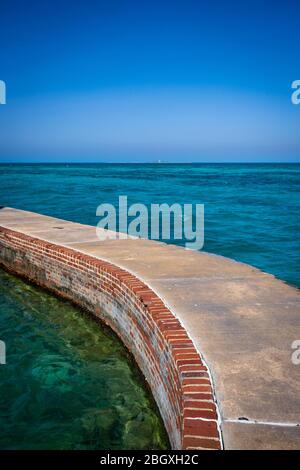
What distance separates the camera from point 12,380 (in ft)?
12.8

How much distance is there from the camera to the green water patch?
10.2 feet

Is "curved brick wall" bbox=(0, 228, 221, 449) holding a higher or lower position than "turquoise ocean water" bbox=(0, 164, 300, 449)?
higher

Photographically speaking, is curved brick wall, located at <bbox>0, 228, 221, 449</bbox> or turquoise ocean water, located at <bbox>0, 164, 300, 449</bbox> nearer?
curved brick wall, located at <bbox>0, 228, 221, 449</bbox>

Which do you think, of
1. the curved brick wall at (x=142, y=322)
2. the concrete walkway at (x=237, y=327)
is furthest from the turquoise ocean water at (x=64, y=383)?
the concrete walkway at (x=237, y=327)

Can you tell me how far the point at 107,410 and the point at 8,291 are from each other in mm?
3830

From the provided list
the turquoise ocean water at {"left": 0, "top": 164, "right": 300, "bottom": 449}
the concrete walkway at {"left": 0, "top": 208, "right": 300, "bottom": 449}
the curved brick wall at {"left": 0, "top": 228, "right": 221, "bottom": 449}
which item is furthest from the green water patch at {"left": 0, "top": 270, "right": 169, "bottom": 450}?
the concrete walkway at {"left": 0, "top": 208, "right": 300, "bottom": 449}

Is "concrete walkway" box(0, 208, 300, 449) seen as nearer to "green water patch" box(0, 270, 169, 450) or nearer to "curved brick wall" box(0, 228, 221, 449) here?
"curved brick wall" box(0, 228, 221, 449)

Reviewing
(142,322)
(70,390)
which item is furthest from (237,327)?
(70,390)

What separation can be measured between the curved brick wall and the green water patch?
0.20 metres

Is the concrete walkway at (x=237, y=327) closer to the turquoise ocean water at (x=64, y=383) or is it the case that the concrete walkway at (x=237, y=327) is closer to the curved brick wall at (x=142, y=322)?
the curved brick wall at (x=142, y=322)

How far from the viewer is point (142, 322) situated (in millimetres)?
3812

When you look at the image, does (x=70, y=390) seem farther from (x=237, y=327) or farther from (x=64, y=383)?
(x=237, y=327)
